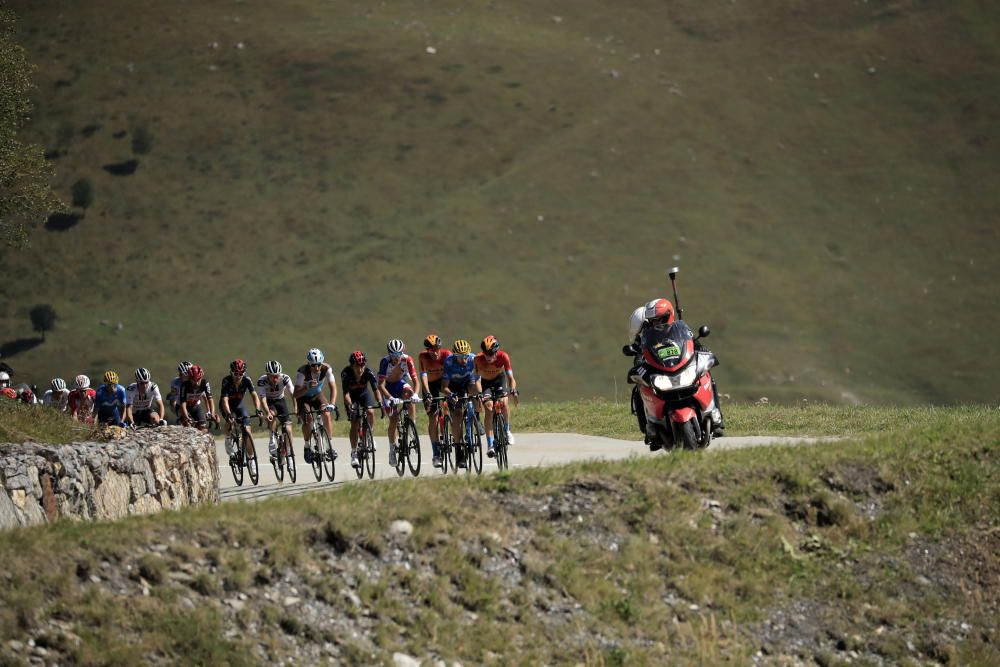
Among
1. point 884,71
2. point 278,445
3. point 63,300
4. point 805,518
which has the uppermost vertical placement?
point 884,71

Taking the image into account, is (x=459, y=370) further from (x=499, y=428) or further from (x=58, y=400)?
(x=58, y=400)

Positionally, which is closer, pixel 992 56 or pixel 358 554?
pixel 358 554

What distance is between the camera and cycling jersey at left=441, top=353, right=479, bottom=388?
Answer: 771 inches

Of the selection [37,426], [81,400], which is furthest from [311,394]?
[81,400]

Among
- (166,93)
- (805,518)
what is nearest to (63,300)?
(166,93)

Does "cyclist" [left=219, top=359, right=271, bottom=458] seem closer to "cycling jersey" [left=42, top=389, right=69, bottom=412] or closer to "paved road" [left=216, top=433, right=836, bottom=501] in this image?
"paved road" [left=216, top=433, right=836, bottom=501]

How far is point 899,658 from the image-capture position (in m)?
12.4

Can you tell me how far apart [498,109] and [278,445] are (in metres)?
107

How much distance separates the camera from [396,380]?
20.1m

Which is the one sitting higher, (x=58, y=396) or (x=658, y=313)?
(x=58, y=396)

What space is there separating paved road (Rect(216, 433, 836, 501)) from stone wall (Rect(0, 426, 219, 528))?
1.81m

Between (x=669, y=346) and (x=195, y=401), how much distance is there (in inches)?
374

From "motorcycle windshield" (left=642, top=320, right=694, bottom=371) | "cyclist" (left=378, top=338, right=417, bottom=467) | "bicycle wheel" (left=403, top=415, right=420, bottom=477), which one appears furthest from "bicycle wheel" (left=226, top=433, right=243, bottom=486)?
"motorcycle windshield" (left=642, top=320, right=694, bottom=371)

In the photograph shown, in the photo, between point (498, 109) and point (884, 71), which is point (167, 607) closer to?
point (498, 109)
